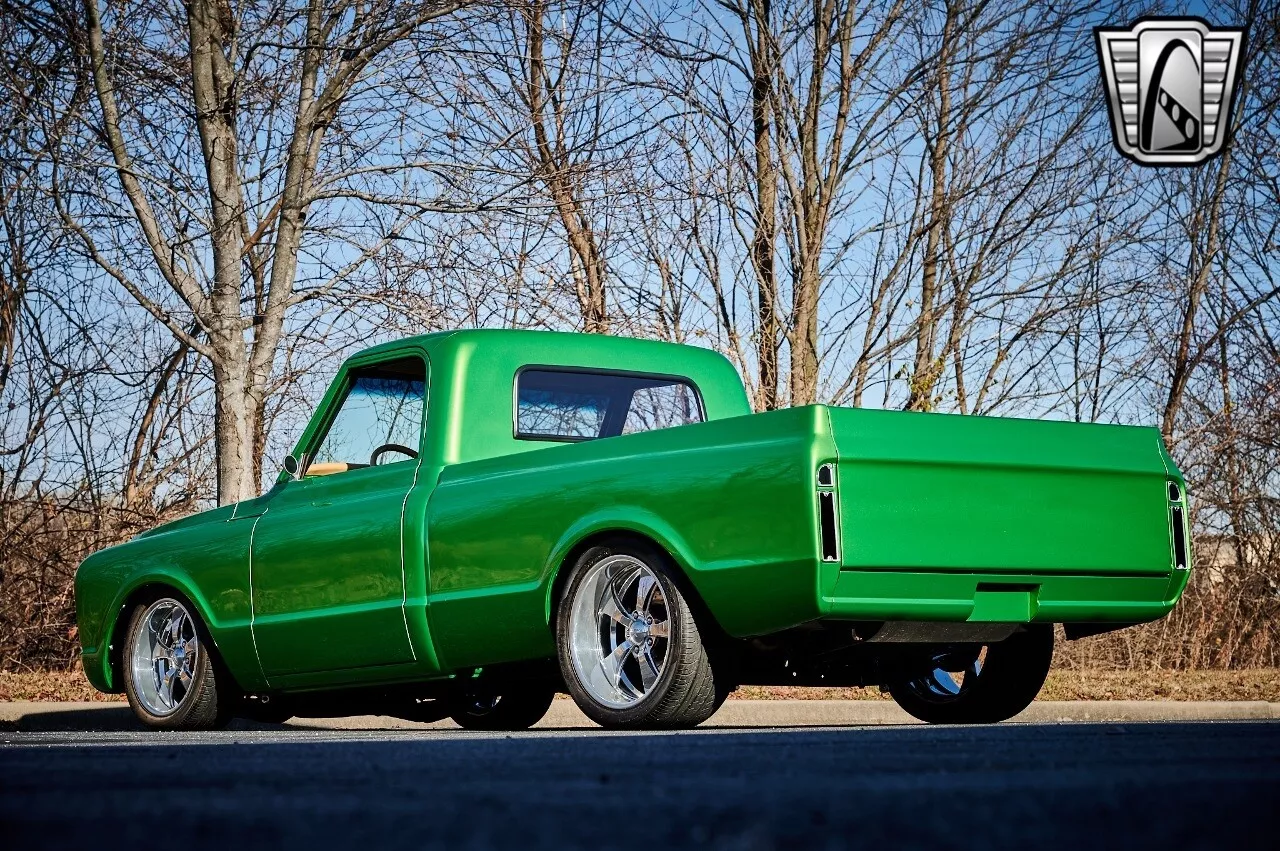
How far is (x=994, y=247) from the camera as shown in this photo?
16391 millimetres

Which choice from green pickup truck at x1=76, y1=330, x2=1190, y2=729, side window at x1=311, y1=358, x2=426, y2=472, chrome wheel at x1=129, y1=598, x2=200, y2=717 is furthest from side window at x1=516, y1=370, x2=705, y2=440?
chrome wheel at x1=129, y1=598, x2=200, y2=717

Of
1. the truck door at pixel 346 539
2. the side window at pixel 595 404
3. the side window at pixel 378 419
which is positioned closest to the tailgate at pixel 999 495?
the side window at pixel 595 404

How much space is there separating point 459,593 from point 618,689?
3.01 feet

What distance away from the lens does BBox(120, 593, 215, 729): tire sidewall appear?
29.3 ft

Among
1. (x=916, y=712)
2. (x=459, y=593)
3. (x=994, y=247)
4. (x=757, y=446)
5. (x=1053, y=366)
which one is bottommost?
(x=916, y=712)

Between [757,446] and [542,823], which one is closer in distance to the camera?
[542,823]

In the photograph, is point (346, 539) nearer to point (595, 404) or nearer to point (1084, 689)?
point (595, 404)

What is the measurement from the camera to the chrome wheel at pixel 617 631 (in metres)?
6.93

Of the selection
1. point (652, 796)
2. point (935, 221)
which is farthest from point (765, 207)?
point (652, 796)

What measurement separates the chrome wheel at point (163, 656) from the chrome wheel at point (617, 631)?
2928mm

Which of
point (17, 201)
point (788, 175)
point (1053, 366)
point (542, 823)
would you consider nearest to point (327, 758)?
point (542, 823)

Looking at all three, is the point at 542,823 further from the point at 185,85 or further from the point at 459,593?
the point at 185,85

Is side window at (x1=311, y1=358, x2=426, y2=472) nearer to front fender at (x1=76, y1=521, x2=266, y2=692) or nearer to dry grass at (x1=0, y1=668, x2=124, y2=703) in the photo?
front fender at (x1=76, y1=521, x2=266, y2=692)

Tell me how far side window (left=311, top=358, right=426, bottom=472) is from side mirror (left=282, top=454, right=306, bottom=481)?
66 mm
